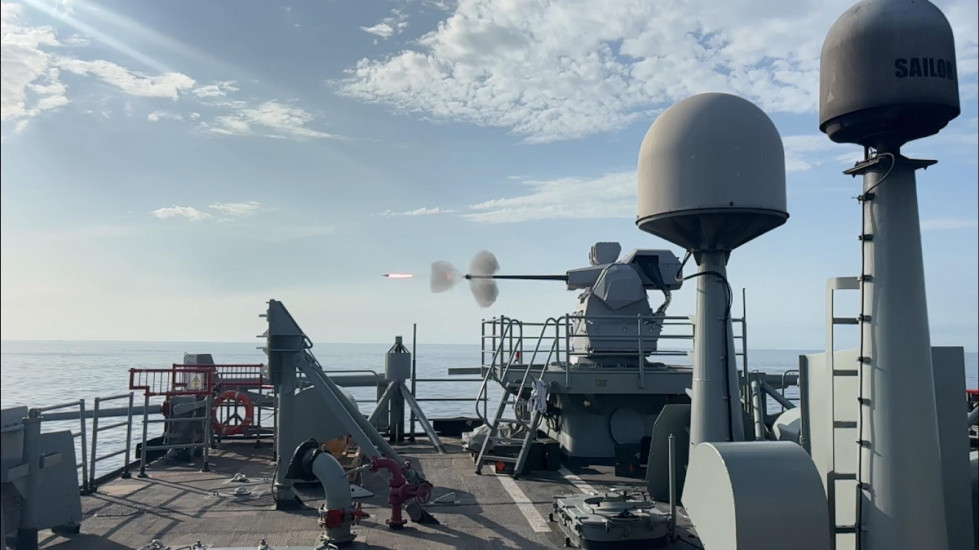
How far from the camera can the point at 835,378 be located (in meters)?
6.48

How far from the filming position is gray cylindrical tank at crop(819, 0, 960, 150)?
228 inches

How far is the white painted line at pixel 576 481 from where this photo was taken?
11.1 m

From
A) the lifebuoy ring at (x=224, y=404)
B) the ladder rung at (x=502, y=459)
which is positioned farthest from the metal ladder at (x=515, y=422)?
the lifebuoy ring at (x=224, y=404)

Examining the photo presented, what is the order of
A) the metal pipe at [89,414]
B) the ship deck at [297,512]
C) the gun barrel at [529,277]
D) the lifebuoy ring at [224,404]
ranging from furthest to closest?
the gun barrel at [529,277] < the lifebuoy ring at [224,404] < the metal pipe at [89,414] < the ship deck at [297,512]

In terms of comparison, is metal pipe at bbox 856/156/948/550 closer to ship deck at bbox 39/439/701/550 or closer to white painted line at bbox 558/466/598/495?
ship deck at bbox 39/439/701/550

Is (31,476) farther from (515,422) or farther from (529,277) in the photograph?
(529,277)

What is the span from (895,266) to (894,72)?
1579 mm

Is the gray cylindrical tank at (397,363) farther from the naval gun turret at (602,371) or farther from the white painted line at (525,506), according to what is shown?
the white painted line at (525,506)

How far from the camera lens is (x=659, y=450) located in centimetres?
953

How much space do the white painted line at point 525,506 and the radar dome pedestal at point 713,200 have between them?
7.30 ft

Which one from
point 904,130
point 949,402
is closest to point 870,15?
point 904,130

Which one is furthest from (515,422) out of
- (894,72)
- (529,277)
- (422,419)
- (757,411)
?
(894,72)

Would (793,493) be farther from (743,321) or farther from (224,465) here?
(224,465)

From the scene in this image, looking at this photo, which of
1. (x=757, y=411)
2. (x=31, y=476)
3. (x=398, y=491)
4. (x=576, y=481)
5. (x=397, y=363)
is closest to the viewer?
(x=31, y=476)
